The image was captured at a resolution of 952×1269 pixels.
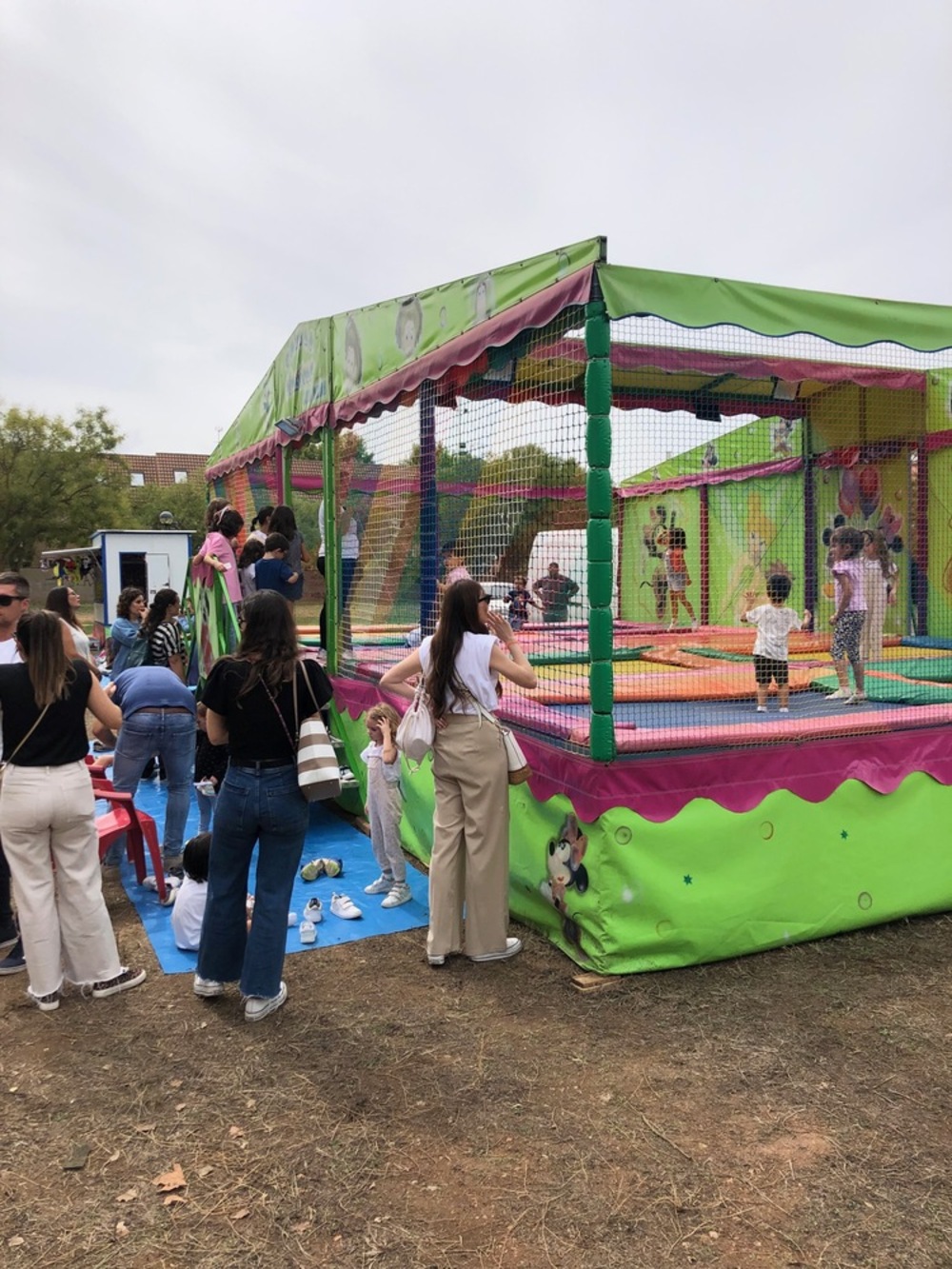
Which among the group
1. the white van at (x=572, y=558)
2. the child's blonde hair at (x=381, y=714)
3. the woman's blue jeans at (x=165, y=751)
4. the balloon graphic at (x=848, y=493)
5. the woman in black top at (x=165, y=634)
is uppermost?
the balloon graphic at (x=848, y=493)

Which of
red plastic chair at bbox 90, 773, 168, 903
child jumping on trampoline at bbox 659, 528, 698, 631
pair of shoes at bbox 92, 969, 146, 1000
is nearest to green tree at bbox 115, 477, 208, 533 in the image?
child jumping on trampoline at bbox 659, 528, 698, 631

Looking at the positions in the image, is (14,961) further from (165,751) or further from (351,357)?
(351,357)

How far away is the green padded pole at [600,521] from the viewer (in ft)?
12.4

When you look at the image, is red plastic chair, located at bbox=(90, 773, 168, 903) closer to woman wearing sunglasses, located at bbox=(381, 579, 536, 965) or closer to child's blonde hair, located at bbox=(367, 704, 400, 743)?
child's blonde hair, located at bbox=(367, 704, 400, 743)

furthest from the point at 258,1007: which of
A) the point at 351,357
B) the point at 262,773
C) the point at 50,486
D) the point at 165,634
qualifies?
the point at 50,486

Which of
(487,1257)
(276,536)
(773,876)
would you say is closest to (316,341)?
(276,536)

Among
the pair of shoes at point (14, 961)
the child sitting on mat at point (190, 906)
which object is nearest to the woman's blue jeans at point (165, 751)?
the child sitting on mat at point (190, 906)

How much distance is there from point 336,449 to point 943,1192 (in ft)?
19.1

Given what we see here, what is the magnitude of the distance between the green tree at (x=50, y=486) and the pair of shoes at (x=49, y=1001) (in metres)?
32.7

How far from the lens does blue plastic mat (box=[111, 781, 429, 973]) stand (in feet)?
14.7

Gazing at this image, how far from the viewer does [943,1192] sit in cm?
250

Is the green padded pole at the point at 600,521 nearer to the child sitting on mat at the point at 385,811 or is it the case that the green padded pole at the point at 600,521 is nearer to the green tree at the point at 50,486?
the child sitting on mat at the point at 385,811

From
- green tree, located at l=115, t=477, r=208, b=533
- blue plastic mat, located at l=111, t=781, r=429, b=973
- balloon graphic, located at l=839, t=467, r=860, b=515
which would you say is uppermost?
green tree, located at l=115, t=477, r=208, b=533

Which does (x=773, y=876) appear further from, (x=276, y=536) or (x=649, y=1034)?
(x=276, y=536)
